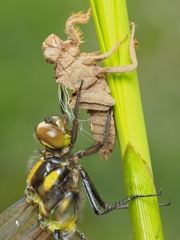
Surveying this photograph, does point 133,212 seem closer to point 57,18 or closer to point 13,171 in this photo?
point 13,171

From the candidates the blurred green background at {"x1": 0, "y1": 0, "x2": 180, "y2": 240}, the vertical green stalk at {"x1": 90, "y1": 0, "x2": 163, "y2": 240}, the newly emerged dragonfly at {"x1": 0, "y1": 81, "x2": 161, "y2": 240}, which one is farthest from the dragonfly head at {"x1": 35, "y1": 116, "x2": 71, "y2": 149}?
the blurred green background at {"x1": 0, "y1": 0, "x2": 180, "y2": 240}

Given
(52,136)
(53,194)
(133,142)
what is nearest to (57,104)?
(53,194)

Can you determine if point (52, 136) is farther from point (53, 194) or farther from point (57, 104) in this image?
point (57, 104)

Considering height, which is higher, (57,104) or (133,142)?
(133,142)

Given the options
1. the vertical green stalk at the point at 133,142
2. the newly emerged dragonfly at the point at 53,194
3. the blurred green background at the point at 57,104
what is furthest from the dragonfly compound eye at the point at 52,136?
the blurred green background at the point at 57,104

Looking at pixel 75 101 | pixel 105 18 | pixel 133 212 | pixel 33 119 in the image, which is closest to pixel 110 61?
pixel 105 18

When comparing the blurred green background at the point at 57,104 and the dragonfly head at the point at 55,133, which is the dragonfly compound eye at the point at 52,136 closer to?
the dragonfly head at the point at 55,133

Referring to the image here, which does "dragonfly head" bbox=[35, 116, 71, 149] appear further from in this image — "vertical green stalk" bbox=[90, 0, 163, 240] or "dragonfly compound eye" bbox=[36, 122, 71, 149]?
"vertical green stalk" bbox=[90, 0, 163, 240]
